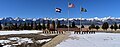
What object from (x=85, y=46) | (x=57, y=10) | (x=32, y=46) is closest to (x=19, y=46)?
(x=32, y=46)

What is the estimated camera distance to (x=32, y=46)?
76.3 ft

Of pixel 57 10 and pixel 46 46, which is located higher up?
pixel 57 10

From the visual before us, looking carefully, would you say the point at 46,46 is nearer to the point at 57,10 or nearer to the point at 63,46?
the point at 63,46

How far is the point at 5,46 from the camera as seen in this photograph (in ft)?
76.2

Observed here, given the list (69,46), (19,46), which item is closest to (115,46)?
(69,46)

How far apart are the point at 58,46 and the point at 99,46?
3161 mm

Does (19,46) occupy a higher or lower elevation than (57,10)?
lower

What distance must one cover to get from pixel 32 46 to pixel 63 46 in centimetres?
256

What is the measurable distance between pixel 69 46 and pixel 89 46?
5.07ft

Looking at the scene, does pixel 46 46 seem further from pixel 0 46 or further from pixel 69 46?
pixel 0 46

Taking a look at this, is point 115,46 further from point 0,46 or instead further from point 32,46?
point 0,46

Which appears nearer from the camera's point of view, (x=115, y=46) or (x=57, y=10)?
(x=115, y=46)

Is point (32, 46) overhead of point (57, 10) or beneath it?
beneath

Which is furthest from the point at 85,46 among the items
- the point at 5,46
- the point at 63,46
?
the point at 5,46
